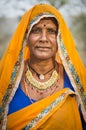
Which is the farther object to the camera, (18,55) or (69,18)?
(69,18)

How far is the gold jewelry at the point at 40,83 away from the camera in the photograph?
5.80 feet

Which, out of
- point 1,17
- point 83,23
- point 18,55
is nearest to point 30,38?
point 18,55

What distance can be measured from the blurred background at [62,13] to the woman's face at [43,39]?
189 mm

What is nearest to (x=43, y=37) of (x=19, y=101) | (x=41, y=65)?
(x=41, y=65)

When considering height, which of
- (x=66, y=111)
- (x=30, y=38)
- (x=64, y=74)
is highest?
(x=30, y=38)

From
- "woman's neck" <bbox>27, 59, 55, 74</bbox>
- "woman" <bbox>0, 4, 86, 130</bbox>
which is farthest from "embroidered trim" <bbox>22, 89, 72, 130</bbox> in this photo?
"woman's neck" <bbox>27, 59, 55, 74</bbox>

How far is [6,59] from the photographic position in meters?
1.72

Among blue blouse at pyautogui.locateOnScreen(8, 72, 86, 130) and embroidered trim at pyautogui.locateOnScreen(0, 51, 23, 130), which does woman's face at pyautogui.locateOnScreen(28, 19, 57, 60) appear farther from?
blue blouse at pyautogui.locateOnScreen(8, 72, 86, 130)

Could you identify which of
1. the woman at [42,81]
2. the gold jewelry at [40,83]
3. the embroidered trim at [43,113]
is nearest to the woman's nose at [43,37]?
the woman at [42,81]

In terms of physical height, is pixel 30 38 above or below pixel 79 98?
above

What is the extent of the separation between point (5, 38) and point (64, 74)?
45cm

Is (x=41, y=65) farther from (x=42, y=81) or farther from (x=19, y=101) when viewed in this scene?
(x=19, y=101)

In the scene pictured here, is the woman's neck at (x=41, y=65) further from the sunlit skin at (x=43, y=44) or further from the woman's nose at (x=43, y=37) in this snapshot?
the woman's nose at (x=43, y=37)

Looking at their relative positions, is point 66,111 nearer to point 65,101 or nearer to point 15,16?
point 65,101
